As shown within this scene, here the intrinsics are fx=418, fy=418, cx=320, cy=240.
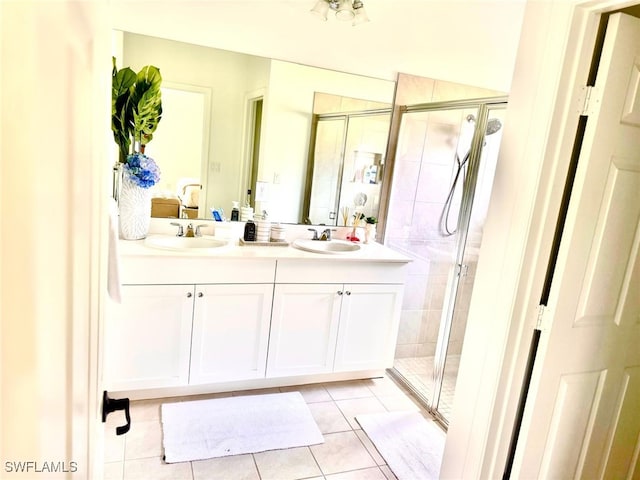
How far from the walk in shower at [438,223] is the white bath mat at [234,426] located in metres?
0.88

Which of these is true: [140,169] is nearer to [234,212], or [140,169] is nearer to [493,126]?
[234,212]

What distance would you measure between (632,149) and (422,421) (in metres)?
1.85

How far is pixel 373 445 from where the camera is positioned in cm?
223

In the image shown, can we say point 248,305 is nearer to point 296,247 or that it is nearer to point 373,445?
point 296,247

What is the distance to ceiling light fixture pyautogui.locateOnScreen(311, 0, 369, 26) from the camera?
232 cm

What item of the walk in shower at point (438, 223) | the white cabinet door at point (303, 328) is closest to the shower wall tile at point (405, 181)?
the walk in shower at point (438, 223)

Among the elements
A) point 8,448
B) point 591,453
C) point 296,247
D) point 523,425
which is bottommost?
point 591,453

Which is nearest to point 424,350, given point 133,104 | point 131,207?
point 131,207

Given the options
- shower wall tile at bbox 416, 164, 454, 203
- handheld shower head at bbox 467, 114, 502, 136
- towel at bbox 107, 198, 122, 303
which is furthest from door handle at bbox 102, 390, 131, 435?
shower wall tile at bbox 416, 164, 454, 203

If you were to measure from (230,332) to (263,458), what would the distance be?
2.24 feet

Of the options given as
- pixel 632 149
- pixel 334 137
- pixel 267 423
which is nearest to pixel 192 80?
pixel 334 137

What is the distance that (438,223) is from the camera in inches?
121

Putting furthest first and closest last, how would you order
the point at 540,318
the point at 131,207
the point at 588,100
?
the point at 131,207 → the point at 540,318 → the point at 588,100

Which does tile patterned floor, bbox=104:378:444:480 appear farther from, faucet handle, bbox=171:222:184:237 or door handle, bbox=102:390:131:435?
door handle, bbox=102:390:131:435
